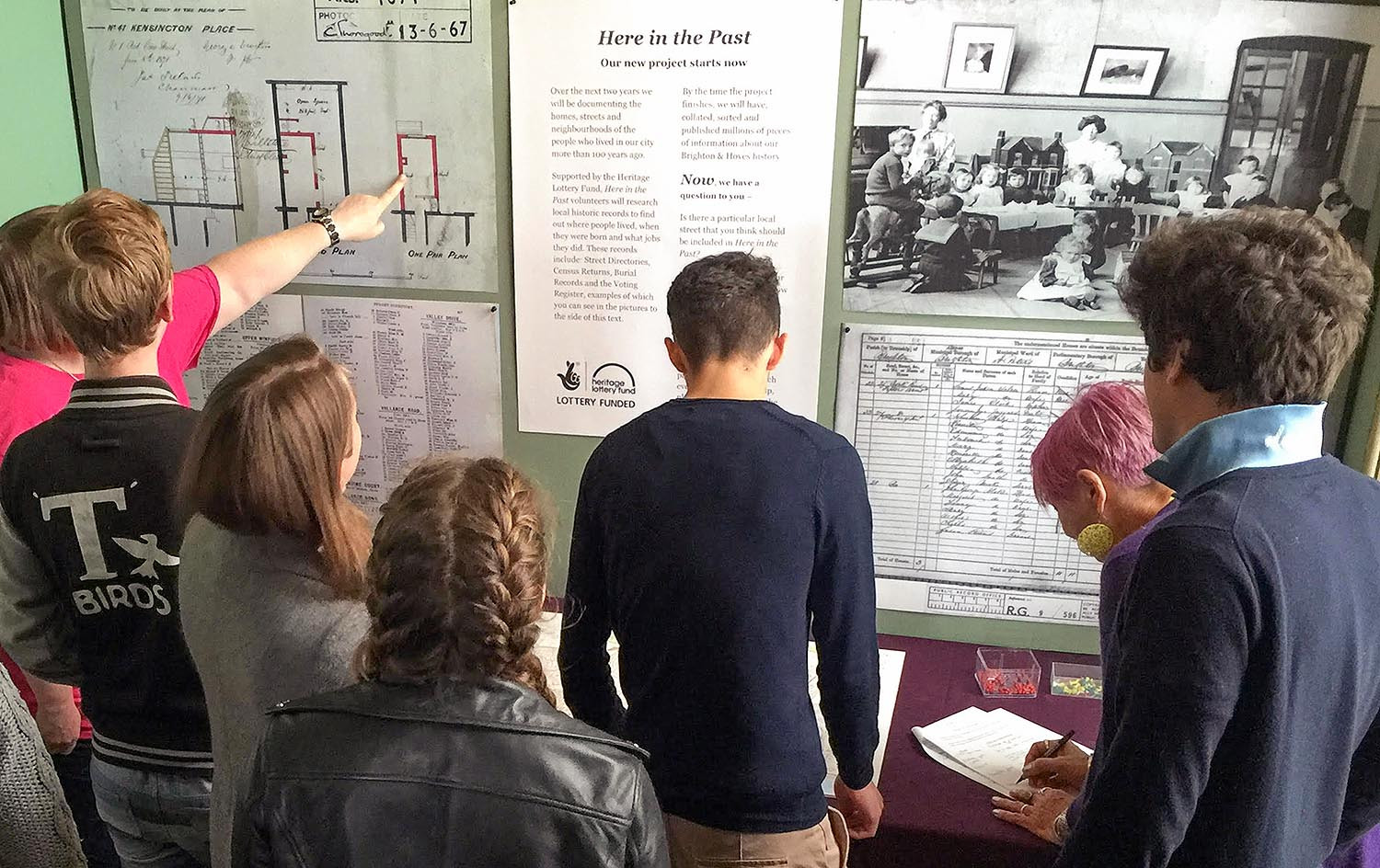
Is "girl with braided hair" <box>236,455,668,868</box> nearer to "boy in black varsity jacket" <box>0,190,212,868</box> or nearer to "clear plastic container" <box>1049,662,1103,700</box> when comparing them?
"boy in black varsity jacket" <box>0,190,212,868</box>

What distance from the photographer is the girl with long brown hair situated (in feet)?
3.29

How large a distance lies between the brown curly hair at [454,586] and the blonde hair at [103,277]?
1.89ft

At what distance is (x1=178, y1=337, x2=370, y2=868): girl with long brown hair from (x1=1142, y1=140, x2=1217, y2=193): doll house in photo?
1.34 meters

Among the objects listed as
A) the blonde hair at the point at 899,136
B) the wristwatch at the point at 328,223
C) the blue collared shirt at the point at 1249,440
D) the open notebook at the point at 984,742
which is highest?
the blonde hair at the point at 899,136

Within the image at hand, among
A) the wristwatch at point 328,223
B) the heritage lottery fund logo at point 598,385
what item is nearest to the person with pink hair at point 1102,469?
the heritage lottery fund logo at point 598,385

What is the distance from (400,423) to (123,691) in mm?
807

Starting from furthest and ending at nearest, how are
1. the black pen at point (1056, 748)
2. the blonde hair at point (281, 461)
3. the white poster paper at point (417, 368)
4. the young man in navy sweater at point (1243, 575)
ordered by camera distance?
the white poster paper at point (417, 368), the black pen at point (1056, 748), the blonde hair at point (281, 461), the young man in navy sweater at point (1243, 575)

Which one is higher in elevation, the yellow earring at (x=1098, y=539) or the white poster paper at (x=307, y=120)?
the white poster paper at (x=307, y=120)

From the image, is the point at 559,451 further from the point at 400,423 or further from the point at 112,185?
the point at 112,185

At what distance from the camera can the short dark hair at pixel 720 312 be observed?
4.04ft

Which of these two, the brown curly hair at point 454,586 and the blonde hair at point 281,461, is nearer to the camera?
the brown curly hair at point 454,586

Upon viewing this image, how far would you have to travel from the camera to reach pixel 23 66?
1785mm

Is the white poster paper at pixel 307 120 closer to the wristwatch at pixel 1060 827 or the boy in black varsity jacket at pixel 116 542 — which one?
the boy in black varsity jacket at pixel 116 542

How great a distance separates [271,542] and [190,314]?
2.69 feet
